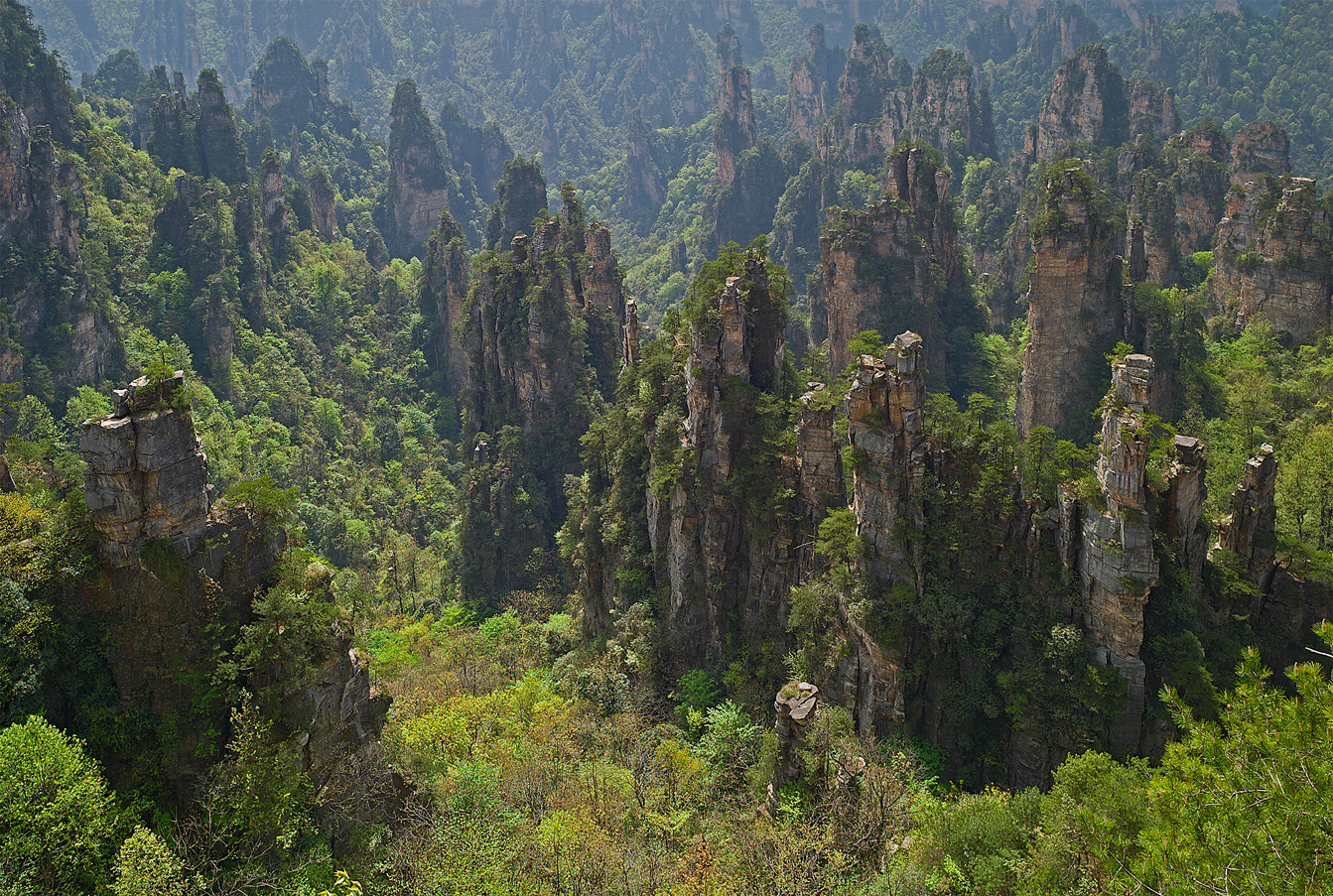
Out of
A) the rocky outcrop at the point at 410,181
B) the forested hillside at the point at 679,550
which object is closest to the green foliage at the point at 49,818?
the forested hillside at the point at 679,550

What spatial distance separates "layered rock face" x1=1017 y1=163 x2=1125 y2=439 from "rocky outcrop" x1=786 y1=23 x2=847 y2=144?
365 ft

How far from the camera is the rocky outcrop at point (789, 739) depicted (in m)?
27.2

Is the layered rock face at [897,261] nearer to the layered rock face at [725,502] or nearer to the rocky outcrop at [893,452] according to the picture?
the layered rock face at [725,502]

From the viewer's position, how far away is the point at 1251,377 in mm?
50531

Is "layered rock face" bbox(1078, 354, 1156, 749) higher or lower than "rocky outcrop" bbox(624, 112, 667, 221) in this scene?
lower

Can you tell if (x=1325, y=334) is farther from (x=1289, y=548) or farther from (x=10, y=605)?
(x=10, y=605)

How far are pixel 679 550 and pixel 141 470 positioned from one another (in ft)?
73.2

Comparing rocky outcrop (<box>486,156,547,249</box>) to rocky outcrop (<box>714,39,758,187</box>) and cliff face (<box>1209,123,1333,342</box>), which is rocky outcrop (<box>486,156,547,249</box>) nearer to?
rocky outcrop (<box>714,39,758,187</box>)

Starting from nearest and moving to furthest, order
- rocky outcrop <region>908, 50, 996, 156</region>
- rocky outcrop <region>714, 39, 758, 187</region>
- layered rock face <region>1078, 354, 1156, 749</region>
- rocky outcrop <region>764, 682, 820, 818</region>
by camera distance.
A: layered rock face <region>1078, 354, 1156, 749</region> < rocky outcrop <region>764, 682, 820, 818</region> < rocky outcrop <region>908, 50, 996, 156</region> < rocky outcrop <region>714, 39, 758, 187</region>

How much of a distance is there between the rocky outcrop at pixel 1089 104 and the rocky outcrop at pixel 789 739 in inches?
3136

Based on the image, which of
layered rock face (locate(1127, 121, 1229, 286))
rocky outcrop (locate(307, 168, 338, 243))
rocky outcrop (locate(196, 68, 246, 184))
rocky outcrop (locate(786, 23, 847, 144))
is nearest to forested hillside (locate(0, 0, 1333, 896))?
layered rock face (locate(1127, 121, 1229, 286))

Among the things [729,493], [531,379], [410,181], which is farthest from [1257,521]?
[410,181]

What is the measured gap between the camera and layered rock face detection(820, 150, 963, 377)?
67562mm

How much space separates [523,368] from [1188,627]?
157 ft
